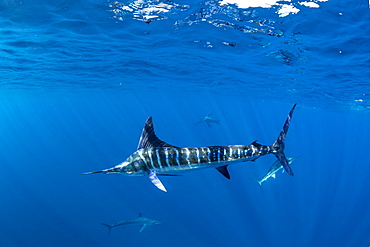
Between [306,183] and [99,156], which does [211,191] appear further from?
[99,156]

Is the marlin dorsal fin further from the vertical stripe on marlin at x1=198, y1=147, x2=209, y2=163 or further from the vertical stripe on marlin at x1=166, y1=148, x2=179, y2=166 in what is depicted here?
the vertical stripe on marlin at x1=198, y1=147, x2=209, y2=163

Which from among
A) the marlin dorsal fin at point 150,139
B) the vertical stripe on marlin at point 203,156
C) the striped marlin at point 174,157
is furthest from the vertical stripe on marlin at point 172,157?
the vertical stripe on marlin at point 203,156

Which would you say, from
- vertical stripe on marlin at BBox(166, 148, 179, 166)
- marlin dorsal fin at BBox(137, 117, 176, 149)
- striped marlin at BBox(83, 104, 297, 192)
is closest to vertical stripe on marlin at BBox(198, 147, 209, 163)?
striped marlin at BBox(83, 104, 297, 192)

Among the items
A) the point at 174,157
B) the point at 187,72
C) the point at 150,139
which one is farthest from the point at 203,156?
the point at 187,72

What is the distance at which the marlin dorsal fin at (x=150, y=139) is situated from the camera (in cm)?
463

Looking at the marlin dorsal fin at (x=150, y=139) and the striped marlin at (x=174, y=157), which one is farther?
the marlin dorsal fin at (x=150, y=139)

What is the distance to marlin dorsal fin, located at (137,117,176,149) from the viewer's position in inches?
182

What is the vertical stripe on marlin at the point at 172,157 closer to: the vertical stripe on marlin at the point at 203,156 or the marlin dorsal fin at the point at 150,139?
the marlin dorsal fin at the point at 150,139

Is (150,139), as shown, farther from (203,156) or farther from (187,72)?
(187,72)

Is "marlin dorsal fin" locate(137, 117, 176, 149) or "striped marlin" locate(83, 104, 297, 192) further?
"marlin dorsal fin" locate(137, 117, 176, 149)

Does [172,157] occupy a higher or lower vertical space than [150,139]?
lower

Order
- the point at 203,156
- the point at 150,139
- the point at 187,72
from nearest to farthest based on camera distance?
the point at 203,156 < the point at 150,139 < the point at 187,72

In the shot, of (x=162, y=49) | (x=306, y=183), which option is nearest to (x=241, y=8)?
(x=162, y=49)

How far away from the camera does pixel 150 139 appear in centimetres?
468
